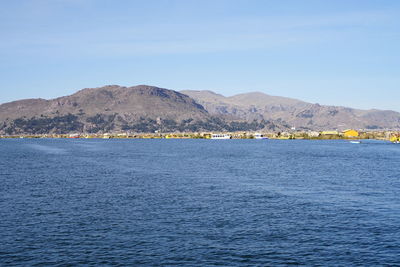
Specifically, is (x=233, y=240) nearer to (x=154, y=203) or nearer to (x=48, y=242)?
(x=48, y=242)

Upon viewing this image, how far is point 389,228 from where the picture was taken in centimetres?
5350

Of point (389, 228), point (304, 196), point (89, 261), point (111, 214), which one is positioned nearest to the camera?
point (89, 261)

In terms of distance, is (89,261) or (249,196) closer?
(89,261)

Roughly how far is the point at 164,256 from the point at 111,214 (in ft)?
68.7

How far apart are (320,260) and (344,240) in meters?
7.91

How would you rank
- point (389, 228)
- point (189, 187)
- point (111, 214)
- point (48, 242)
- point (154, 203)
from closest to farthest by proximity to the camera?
point (48, 242) < point (389, 228) < point (111, 214) < point (154, 203) < point (189, 187)

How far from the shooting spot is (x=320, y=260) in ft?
137

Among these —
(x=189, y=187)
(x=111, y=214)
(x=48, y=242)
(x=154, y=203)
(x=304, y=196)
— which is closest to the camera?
(x=48, y=242)

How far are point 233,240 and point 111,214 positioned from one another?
68.9 feet

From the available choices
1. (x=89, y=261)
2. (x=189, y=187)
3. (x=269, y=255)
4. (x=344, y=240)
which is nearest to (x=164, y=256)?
(x=89, y=261)

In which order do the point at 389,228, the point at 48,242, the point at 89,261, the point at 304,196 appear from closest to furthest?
the point at 89,261 → the point at 48,242 → the point at 389,228 → the point at 304,196

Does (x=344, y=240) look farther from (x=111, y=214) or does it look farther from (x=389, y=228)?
(x=111, y=214)

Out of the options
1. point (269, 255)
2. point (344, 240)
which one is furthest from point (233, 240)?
point (344, 240)

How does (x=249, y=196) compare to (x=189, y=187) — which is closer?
(x=249, y=196)
